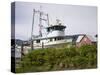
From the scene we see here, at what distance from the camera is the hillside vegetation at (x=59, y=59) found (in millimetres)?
2312

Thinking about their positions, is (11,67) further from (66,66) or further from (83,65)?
(83,65)

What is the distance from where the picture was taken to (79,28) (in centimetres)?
254

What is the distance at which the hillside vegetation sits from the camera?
Result: 2312mm

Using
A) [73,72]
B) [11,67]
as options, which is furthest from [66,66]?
[11,67]

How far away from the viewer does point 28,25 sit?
2312mm

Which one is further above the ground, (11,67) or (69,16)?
(69,16)

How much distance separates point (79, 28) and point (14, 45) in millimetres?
735

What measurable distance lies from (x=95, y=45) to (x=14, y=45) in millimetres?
916

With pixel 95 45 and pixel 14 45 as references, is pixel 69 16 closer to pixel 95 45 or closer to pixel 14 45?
pixel 95 45

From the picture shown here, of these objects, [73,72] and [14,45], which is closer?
[14,45]

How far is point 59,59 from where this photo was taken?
244 cm

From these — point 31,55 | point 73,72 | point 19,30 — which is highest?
point 19,30

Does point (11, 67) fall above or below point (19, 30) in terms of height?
below

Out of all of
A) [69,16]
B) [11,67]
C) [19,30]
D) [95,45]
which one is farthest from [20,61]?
[95,45]
